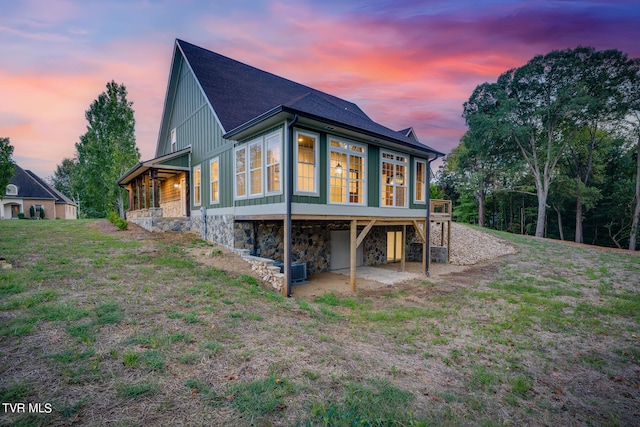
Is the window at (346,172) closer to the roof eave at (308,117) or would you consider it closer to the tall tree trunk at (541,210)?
the roof eave at (308,117)

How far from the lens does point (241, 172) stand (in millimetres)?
9492

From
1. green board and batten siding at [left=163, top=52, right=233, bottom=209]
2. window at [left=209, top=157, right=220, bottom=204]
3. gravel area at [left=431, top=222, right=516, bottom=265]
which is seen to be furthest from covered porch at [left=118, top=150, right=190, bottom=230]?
gravel area at [left=431, top=222, right=516, bottom=265]

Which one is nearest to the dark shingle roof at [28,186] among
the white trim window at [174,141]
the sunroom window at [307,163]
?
the white trim window at [174,141]

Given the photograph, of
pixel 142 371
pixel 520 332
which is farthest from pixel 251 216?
pixel 520 332

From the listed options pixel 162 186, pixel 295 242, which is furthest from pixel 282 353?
pixel 162 186

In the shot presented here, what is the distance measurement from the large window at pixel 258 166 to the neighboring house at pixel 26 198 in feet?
101

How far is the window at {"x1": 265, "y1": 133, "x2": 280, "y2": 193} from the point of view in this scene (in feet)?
26.0

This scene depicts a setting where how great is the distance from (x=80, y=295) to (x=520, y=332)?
845 centimetres

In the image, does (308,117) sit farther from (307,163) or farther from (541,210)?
(541,210)

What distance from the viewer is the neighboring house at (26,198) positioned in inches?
1042

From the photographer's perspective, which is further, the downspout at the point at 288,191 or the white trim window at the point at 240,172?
the white trim window at the point at 240,172

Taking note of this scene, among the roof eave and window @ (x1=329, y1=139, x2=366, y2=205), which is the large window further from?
window @ (x1=329, y1=139, x2=366, y2=205)

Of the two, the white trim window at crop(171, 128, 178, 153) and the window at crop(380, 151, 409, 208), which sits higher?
the white trim window at crop(171, 128, 178, 153)

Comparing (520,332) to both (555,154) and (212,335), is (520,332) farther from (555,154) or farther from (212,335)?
(555,154)
